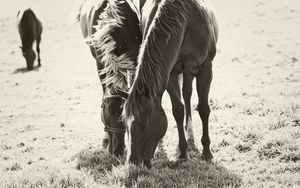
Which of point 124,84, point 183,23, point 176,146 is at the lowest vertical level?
point 176,146

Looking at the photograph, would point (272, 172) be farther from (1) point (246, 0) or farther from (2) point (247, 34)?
(1) point (246, 0)

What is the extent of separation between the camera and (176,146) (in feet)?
19.7

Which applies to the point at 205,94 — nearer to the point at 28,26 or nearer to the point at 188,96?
the point at 188,96

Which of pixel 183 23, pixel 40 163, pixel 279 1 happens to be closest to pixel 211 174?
pixel 183 23

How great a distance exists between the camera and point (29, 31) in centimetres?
1416

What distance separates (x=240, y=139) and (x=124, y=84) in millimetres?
2311

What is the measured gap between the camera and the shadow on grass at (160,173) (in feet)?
14.7

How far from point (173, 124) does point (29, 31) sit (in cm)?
898

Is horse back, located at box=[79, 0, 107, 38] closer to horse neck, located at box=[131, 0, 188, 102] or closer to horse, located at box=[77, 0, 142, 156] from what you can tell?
horse, located at box=[77, 0, 142, 156]

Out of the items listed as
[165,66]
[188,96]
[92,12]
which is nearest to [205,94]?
[188,96]

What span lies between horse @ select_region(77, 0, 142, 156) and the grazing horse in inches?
10.8

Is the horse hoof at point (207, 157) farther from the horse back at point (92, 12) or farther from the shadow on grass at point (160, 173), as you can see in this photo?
the horse back at point (92, 12)

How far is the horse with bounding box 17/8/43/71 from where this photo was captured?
13.8m

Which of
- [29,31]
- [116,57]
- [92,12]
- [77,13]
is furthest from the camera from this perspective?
[29,31]
